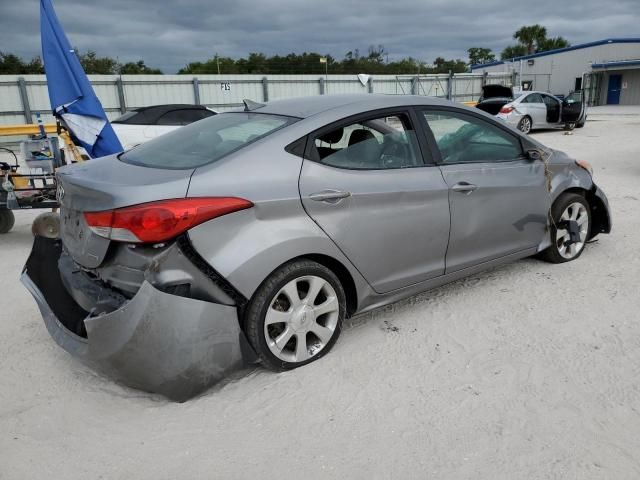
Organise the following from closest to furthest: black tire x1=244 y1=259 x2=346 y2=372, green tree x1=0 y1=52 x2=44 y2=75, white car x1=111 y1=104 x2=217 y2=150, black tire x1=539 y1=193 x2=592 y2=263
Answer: black tire x1=244 y1=259 x2=346 y2=372
black tire x1=539 y1=193 x2=592 y2=263
white car x1=111 y1=104 x2=217 y2=150
green tree x1=0 y1=52 x2=44 y2=75

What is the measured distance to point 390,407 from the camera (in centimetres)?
266

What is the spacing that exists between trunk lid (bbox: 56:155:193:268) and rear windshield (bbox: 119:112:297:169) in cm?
14

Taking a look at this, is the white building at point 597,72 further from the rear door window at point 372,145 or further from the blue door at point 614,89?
the rear door window at point 372,145

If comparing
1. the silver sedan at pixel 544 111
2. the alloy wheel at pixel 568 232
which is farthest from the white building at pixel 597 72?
the alloy wheel at pixel 568 232

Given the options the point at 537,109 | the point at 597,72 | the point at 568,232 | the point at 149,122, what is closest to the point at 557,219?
the point at 568,232

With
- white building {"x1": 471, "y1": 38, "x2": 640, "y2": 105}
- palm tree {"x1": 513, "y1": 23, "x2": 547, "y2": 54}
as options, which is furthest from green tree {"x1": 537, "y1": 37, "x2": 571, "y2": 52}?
white building {"x1": 471, "y1": 38, "x2": 640, "y2": 105}

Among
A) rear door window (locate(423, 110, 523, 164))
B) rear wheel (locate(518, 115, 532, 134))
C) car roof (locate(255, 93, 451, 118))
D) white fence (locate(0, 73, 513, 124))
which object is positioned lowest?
rear wheel (locate(518, 115, 532, 134))

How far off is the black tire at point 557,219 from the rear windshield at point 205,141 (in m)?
2.45

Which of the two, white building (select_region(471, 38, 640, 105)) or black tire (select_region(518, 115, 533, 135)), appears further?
white building (select_region(471, 38, 640, 105))

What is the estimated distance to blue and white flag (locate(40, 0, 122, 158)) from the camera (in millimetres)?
5754

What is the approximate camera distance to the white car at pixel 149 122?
9.38 metres

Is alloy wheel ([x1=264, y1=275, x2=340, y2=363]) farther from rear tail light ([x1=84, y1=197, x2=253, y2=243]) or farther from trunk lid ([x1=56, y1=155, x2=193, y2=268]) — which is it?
trunk lid ([x1=56, y1=155, x2=193, y2=268])

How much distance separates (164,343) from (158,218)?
1.94ft

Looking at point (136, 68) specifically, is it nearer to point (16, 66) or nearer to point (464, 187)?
point (16, 66)
